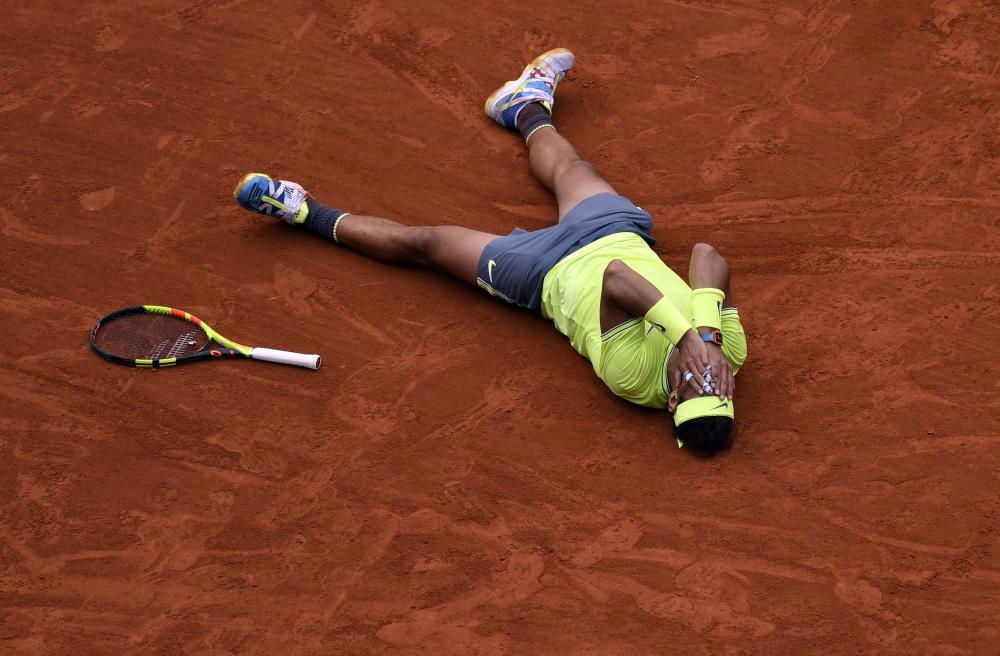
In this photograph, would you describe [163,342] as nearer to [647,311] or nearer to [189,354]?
[189,354]

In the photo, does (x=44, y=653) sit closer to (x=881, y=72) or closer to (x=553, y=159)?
(x=553, y=159)

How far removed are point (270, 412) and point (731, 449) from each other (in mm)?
2340

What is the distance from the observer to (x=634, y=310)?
6.14 meters

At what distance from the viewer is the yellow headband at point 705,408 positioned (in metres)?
5.94

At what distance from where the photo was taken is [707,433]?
5961mm

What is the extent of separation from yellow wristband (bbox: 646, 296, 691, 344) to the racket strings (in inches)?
95.3

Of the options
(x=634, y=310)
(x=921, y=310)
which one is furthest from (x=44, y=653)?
(x=921, y=310)

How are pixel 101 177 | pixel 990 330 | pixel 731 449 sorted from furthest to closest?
pixel 101 177
pixel 990 330
pixel 731 449

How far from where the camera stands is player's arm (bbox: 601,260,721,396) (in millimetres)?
5984

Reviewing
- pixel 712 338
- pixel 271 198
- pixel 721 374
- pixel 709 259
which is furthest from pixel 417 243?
pixel 721 374

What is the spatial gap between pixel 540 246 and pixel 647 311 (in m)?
0.95

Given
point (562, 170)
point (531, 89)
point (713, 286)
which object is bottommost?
point (713, 286)

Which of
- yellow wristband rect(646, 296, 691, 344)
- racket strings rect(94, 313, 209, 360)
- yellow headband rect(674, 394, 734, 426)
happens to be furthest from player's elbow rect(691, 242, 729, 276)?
racket strings rect(94, 313, 209, 360)

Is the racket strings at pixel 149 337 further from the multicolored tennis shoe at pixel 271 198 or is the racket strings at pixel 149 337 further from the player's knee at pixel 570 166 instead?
Result: the player's knee at pixel 570 166
